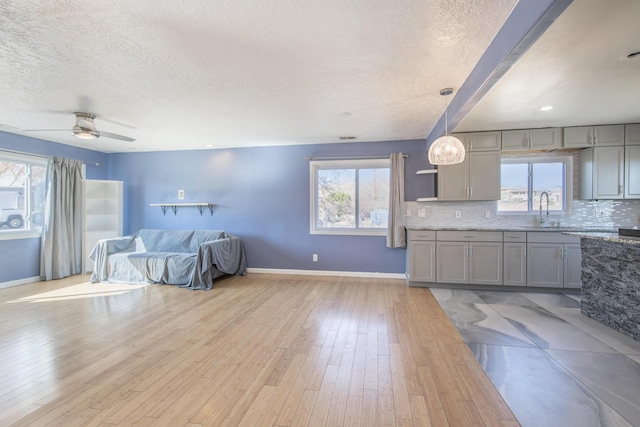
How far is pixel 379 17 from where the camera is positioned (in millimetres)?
1758

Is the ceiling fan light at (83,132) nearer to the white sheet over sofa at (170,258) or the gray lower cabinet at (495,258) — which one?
the white sheet over sofa at (170,258)

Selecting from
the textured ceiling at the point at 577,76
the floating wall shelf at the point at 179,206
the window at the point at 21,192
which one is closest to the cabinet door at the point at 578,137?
the textured ceiling at the point at 577,76

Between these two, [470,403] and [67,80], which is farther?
[67,80]

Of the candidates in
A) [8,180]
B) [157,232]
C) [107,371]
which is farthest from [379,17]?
[8,180]

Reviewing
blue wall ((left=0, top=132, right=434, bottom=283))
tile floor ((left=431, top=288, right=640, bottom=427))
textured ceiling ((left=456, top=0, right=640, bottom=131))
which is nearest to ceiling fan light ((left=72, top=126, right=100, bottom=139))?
blue wall ((left=0, top=132, right=434, bottom=283))

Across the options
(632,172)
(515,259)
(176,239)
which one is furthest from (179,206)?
(632,172)

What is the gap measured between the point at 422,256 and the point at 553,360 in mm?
2108

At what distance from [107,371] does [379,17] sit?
10.4ft

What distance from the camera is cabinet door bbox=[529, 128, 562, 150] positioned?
12.7 ft

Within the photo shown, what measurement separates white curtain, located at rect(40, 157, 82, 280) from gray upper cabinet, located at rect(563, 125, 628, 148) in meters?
8.09

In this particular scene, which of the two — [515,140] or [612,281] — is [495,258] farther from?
[515,140]

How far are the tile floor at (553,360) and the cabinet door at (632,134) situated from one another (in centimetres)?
232

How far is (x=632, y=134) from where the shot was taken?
12.3ft

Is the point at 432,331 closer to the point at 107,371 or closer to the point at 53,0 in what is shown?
the point at 107,371
